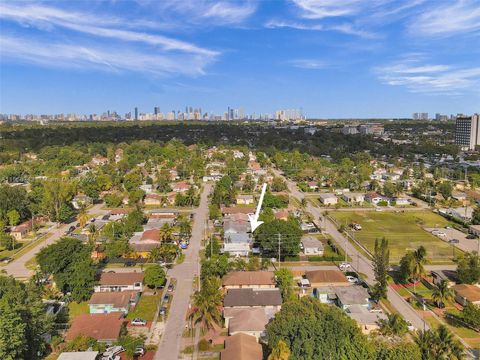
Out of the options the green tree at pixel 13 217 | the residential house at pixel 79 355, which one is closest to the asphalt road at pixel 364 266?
the residential house at pixel 79 355

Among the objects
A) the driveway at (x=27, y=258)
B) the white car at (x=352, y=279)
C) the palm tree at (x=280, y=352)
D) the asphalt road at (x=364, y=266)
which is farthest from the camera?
the driveway at (x=27, y=258)

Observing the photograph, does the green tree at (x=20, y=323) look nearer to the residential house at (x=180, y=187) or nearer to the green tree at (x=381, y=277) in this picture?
the green tree at (x=381, y=277)

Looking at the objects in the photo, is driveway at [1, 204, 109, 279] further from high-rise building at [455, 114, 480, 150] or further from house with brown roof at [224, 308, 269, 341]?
high-rise building at [455, 114, 480, 150]

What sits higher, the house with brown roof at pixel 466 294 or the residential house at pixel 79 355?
the residential house at pixel 79 355

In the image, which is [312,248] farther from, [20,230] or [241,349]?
[20,230]

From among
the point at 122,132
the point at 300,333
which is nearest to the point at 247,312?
Answer: the point at 300,333

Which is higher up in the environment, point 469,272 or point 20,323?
point 20,323

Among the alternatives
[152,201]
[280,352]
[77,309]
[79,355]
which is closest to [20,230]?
[152,201]
